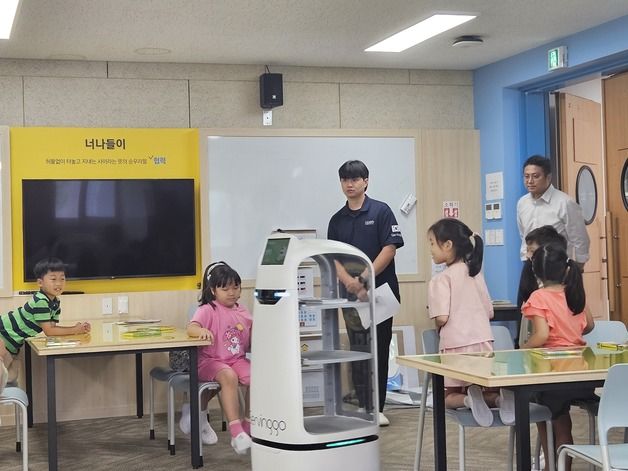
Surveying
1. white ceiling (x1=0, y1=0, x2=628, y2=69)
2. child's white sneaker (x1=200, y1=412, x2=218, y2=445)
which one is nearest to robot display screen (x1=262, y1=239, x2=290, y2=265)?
child's white sneaker (x1=200, y1=412, x2=218, y2=445)

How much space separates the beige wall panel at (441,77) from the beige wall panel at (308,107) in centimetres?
75

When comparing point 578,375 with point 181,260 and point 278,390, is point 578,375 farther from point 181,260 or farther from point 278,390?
point 181,260

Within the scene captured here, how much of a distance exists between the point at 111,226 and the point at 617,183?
14.3ft

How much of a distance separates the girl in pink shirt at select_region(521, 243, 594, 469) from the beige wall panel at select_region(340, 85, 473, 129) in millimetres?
3709

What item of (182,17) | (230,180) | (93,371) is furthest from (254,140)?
(93,371)

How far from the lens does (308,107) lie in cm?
775

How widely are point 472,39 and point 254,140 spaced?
1881 mm

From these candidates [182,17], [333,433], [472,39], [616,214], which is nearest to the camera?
[333,433]

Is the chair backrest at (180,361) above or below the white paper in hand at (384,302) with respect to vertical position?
below

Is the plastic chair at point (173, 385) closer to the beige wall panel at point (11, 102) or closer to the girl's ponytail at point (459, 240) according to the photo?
the girl's ponytail at point (459, 240)

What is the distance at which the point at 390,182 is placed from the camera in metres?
7.87

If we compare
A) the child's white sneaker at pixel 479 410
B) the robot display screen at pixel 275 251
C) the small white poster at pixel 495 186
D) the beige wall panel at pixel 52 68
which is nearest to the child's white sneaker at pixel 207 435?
the robot display screen at pixel 275 251

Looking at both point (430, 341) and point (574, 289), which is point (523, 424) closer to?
point (574, 289)

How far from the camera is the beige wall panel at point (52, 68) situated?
7.03 metres
